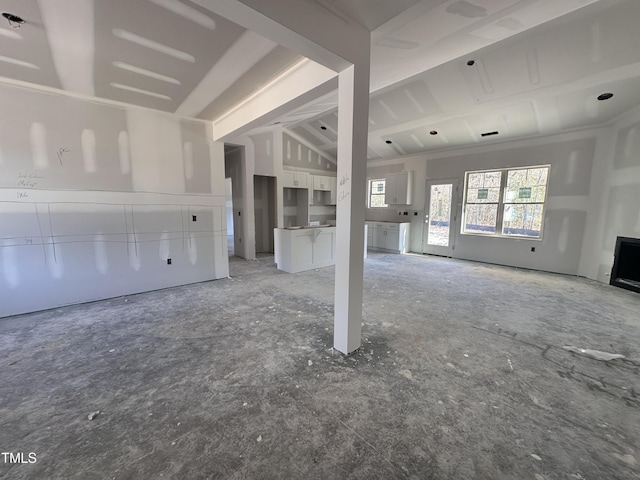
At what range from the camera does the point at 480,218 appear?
652 centimetres

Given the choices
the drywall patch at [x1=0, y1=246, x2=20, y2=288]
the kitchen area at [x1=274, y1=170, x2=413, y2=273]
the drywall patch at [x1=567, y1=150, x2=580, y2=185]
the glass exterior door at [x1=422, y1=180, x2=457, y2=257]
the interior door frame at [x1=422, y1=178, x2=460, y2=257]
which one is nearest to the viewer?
the drywall patch at [x1=0, y1=246, x2=20, y2=288]

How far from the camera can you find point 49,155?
10.9 feet

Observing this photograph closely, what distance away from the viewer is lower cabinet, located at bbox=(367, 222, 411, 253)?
25.2 feet

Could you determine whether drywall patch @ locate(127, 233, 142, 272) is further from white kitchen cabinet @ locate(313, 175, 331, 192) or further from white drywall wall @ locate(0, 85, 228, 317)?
white kitchen cabinet @ locate(313, 175, 331, 192)

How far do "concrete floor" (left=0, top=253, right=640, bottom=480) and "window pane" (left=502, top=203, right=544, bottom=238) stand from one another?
251cm

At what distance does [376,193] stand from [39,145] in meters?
A: 7.72

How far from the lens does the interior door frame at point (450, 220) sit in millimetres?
6855

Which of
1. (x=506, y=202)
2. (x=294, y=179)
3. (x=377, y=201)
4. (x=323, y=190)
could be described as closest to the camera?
(x=506, y=202)

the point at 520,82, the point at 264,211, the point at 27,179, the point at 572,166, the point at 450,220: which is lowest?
the point at 450,220

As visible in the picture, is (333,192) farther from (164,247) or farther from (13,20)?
(13,20)

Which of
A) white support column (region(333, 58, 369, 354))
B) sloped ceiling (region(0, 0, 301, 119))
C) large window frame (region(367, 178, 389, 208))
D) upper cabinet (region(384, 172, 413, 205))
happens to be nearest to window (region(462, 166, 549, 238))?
upper cabinet (region(384, 172, 413, 205))

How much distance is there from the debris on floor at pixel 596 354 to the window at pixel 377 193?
6304 millimetres

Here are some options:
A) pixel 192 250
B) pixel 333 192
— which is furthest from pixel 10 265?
pixel 333 192

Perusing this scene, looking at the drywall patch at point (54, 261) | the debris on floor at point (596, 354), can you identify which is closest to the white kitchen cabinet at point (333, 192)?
the drywall patch at point (54, 261)
